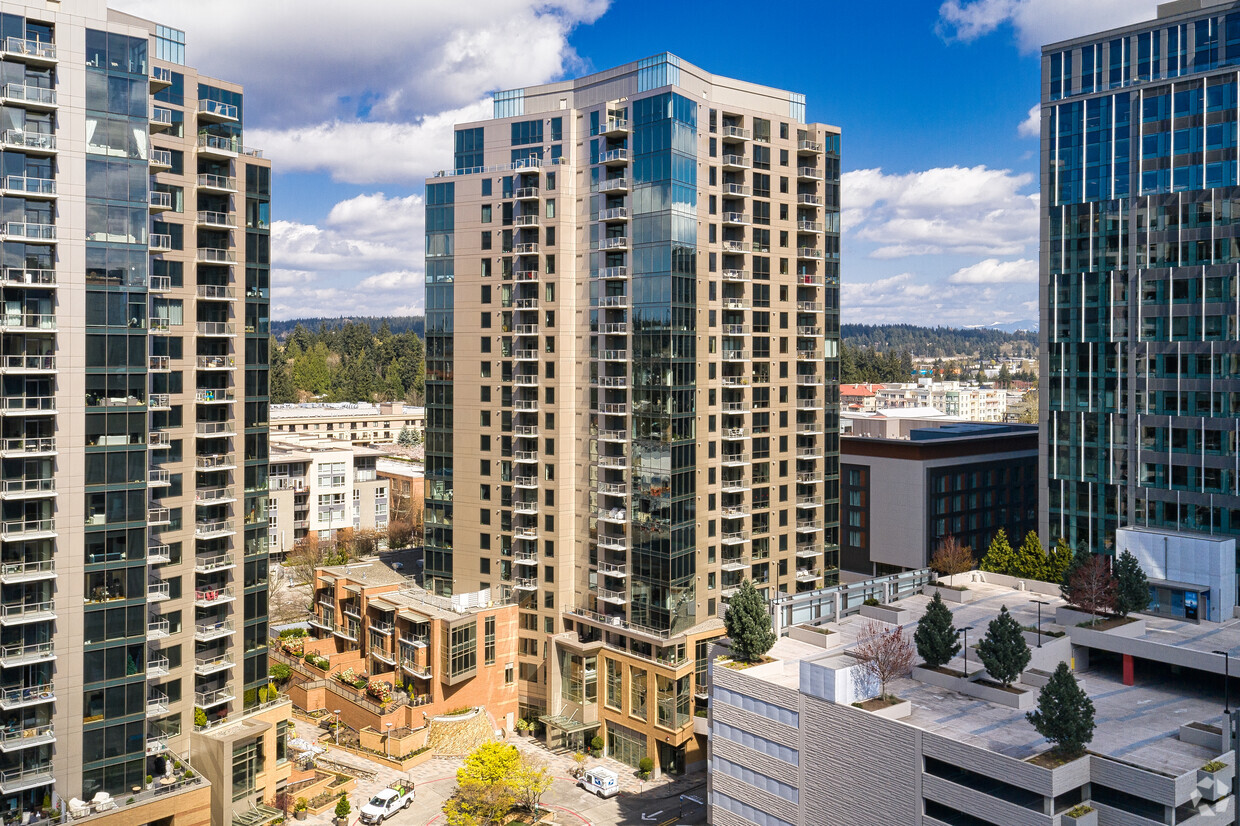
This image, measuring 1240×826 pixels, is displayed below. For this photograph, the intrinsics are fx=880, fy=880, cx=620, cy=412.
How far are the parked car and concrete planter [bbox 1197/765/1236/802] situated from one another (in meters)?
44.1

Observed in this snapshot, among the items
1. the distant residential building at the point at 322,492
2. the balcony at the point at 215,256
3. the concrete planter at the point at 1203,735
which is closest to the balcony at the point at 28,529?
the balcony at the point at 215,256

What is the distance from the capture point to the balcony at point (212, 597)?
51.8 metres

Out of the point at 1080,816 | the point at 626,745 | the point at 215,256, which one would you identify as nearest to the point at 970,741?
the point at 1080,816

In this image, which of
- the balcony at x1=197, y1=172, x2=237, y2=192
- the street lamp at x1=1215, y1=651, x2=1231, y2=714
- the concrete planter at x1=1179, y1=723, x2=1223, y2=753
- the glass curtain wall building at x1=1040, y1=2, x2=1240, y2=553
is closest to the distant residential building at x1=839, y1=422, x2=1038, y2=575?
the glass curtain wall building at x1=1040, y1=2, x2=1240, y2=553

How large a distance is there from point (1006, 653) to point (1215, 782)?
892 centimetres

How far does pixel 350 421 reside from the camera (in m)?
157

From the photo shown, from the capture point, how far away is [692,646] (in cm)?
6406

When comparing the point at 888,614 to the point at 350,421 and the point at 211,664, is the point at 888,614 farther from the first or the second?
the point at 350,421

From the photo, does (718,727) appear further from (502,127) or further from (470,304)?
(502,127)

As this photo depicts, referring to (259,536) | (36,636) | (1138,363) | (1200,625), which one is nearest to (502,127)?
(259,536)

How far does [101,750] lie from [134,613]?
22.5 ft

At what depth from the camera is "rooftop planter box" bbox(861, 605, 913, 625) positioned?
172 ft

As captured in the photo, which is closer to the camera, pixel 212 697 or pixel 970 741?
pixel 970 741

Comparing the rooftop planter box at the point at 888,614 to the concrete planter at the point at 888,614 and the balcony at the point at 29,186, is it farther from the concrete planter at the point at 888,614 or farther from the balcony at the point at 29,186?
the balcony at the point at 29,186
